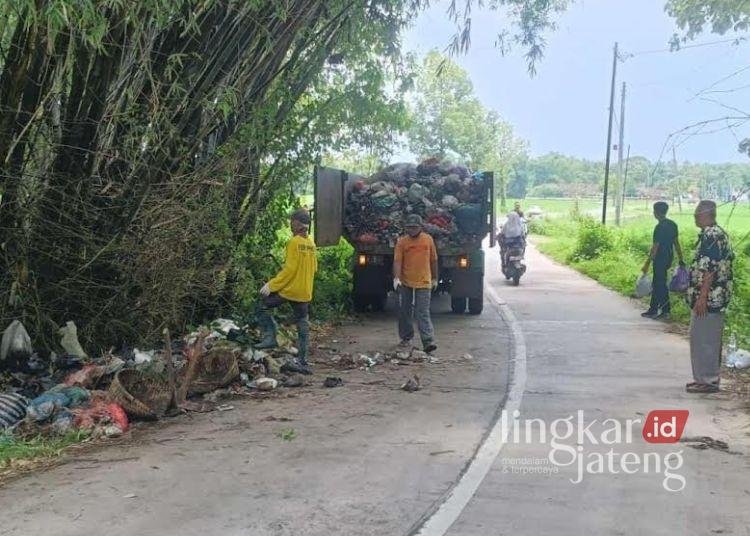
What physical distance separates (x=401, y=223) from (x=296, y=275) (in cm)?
428

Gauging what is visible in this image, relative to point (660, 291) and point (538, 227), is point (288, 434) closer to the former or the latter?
point (660, 291)

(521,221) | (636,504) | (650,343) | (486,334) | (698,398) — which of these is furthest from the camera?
(521,221)

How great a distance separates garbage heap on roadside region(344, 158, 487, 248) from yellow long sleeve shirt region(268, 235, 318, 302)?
13.0 ft

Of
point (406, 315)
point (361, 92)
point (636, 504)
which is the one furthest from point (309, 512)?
point (361, 92)

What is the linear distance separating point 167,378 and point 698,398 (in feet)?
15.4

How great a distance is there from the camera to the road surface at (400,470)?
4328mm

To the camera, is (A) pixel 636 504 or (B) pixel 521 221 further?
(B) pixel 521 221

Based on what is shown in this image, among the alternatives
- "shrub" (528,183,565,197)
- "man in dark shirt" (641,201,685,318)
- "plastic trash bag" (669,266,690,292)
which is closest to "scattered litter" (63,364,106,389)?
"plastic trash bag" (669,266,690,292)

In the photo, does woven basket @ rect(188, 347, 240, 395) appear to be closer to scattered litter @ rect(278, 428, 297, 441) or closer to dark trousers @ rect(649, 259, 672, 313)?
scattered litter @ rect(278, 428, 297, 441)

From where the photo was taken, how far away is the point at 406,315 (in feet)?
32.9

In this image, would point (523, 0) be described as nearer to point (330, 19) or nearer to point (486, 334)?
point (330, 19)

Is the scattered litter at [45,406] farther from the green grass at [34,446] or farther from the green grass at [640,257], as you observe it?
the green grass at [640,257]

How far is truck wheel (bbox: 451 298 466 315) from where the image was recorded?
1324cm

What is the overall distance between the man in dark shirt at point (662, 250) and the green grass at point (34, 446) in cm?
934
